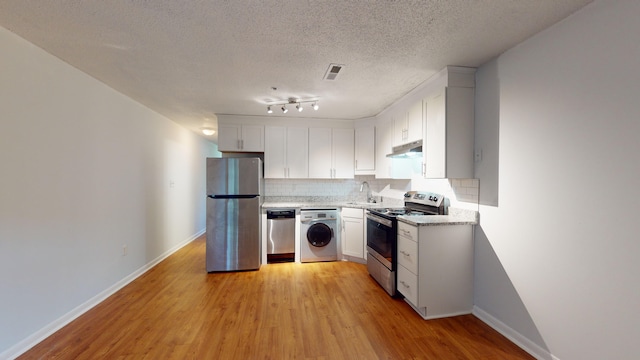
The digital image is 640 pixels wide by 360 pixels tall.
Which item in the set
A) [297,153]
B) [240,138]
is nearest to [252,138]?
[240,138]

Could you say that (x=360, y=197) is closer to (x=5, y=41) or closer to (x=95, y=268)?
(x=95, y=268)

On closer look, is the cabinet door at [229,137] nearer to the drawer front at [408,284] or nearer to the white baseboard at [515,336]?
the drawer front at [408,284]

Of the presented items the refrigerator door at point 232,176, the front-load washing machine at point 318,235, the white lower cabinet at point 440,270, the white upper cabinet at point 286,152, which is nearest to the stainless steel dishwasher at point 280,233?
the front-load washing machine at point 318,235

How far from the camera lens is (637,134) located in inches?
52.7

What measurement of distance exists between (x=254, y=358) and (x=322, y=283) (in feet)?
4.70

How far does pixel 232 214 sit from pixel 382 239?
2.19 meters

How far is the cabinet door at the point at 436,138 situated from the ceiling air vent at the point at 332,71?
3.45 feet

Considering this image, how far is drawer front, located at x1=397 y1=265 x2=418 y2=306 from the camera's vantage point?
7.84ft

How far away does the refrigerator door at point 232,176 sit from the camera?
3.62 m

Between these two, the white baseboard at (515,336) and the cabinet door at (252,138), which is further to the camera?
the cabinet door at (252,138)

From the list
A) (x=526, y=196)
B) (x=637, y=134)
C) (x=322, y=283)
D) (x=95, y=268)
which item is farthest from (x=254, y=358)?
(x=637, y=134)

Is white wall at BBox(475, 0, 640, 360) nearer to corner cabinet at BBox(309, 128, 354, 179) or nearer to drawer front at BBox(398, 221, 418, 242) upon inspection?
drawer front at BBox(398, 221, 418, 242)

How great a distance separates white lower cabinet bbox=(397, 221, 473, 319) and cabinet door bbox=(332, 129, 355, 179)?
6.70 ft

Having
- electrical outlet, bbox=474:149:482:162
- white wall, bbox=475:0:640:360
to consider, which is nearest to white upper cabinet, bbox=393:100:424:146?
electrical outlet, bbox=474:149:482:162
